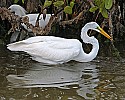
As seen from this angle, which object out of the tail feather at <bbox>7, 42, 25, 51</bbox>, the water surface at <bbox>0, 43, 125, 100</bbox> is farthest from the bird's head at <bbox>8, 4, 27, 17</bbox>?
the tail feather at <bbox>7, 42, 25, 51</bbox>

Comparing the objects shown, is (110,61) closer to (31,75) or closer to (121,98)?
(31,75)

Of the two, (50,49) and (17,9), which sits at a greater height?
(17,9)

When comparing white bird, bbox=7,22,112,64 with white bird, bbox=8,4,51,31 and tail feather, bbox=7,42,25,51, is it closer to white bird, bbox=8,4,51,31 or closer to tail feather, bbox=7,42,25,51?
tail feather, bbox=7,42,25,51

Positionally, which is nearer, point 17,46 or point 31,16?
point 17,46

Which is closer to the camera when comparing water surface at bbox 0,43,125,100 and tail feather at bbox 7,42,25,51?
water surface at bbox 0,43,125,100

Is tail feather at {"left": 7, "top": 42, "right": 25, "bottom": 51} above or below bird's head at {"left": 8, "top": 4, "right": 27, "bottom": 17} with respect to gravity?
below

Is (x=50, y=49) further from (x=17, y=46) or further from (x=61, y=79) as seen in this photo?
(x=61, y=79)

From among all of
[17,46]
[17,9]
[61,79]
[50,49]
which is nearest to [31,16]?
[17,9]

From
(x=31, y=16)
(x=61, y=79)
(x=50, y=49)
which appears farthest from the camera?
(x=31, y=16)

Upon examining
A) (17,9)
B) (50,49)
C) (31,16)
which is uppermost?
(17,9)

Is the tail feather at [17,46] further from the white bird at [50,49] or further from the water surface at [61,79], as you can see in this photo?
the water surface at [61,79]

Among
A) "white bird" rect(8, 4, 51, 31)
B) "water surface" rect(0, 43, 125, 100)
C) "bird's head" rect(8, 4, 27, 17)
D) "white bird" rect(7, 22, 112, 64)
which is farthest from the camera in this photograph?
"bird's head" rect(8, 4, 27, 17)

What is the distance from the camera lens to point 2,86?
618 cm

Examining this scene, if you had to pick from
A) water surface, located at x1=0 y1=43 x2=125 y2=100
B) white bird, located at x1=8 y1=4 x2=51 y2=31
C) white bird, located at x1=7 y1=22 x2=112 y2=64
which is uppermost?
white bird, located at x1=8 y1=4 x2=51 y2=31
